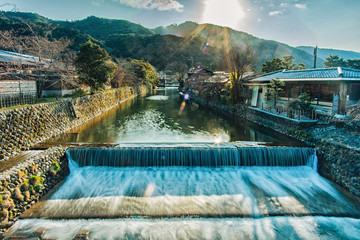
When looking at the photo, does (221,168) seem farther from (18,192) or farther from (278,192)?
(18,192)

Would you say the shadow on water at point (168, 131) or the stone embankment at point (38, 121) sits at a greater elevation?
the stone embankment at point (38, 121)

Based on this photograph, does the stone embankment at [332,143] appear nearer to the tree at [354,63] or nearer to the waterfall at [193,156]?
the waterfall at [193,156]

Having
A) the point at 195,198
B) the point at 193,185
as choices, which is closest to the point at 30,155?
the point at 193,185

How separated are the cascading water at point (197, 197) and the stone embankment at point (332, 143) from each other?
1.90 feet

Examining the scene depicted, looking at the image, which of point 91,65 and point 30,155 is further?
point 91,65

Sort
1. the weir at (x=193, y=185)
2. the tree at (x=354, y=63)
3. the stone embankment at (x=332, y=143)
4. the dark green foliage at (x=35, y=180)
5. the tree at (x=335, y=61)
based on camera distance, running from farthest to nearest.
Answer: the tree at (x=335, y=61) < the tree at (x=354, y=63) < the stone embankment at (x=332, y=143) < the dark green foliage at (x=35, y=180) < the weir at (x=193, y=185)

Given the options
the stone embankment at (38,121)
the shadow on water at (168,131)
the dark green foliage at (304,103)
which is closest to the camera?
the stone embankment at (38,121)

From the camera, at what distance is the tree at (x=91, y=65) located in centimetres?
1900

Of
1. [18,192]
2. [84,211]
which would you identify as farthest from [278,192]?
Answer: [18,192]

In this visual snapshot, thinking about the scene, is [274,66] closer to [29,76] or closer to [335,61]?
[335,61]

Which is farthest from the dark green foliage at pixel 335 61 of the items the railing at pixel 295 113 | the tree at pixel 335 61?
the railing at pixel 295 113

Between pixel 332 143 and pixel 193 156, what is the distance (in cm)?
673

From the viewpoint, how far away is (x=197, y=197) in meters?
7.31

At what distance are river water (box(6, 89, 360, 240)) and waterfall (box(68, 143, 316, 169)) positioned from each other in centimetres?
5
